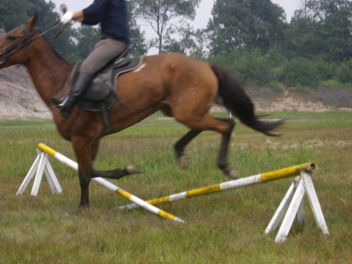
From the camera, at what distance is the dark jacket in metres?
4.98

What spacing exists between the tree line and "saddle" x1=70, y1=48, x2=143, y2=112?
1421 inches

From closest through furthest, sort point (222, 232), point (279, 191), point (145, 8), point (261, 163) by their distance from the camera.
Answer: point (222, 232), point (279, 191), point (261, 163), point (145, 8)

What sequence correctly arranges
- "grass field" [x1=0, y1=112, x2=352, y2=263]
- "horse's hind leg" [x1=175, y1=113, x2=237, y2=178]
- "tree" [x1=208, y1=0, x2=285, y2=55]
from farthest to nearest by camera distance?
"tree" [x1=208, y1=0, x2=285, y2=55] < "horse's hind leg" [x1=175, y1=113, x2=237, y2=178] < "grass field" [x1=0, y1=112, x2=352, y2=263]

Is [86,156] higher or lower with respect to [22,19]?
higher

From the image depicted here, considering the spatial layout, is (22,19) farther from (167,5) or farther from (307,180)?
(307,180)

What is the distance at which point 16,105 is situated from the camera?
103ft

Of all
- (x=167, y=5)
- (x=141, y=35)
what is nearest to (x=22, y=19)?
(x=141, y=35)

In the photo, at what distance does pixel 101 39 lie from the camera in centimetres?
518

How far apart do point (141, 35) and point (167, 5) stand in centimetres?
427

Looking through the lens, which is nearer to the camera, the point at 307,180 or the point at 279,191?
the point at 307,180

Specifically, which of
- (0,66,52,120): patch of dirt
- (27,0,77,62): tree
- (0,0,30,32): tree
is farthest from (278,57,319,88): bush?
(0,0,30,32): tree

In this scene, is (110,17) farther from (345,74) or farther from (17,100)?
(345,74)

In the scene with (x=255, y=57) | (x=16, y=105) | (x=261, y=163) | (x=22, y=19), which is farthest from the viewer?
(x=255, y=57)

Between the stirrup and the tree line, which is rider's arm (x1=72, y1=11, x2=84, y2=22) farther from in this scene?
the tree line
